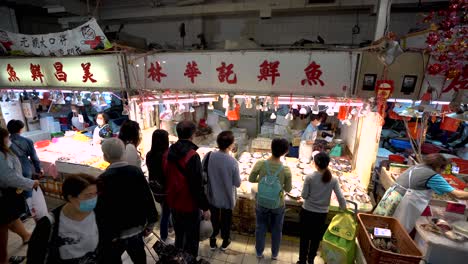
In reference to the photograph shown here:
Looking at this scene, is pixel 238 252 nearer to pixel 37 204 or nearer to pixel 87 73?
pixel 37 204

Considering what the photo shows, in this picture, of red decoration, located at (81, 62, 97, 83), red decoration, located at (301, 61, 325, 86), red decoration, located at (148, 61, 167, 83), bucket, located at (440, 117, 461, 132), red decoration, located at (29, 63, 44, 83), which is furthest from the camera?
red decoration, located at (29, 63, 44, 83)

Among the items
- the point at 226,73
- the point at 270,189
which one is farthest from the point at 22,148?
the point at 270,189

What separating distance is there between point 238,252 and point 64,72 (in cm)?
557

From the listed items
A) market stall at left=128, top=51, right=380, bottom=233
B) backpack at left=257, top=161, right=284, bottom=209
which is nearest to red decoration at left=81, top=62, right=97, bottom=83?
market stall at left=128, top=51, right=380, bottom=233

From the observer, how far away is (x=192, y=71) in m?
4.56

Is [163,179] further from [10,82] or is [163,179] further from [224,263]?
[10,82]

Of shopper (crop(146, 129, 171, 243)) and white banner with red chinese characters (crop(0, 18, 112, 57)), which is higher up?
white banner with red chinese characters (crop(0, 18, 112, 57))

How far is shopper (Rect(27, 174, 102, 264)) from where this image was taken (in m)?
2.00

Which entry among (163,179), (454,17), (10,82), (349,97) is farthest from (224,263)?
(10,82)

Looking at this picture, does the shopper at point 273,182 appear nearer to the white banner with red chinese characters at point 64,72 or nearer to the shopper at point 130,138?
the shopper at point 130,138

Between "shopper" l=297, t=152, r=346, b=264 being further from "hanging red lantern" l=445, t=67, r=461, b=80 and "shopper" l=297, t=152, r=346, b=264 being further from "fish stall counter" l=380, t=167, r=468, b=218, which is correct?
"hanging red lantern" l=445, t=67, r=461, b=80

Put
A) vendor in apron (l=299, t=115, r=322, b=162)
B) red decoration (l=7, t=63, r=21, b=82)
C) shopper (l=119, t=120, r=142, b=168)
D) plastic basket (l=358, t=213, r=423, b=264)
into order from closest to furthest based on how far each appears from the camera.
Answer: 1. plastic basket (l=358, t=213, r=423, b=264)
2. shopper (l=119, t=120, r=142, b=168)
3. red decoration (l=7, t=63, r=21, b=82)
4. vendor in apron (l=299, t=115, r=322, b=162)

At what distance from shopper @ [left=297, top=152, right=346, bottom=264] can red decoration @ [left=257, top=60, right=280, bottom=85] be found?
1726mm

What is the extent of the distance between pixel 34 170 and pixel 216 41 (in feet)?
20.4
